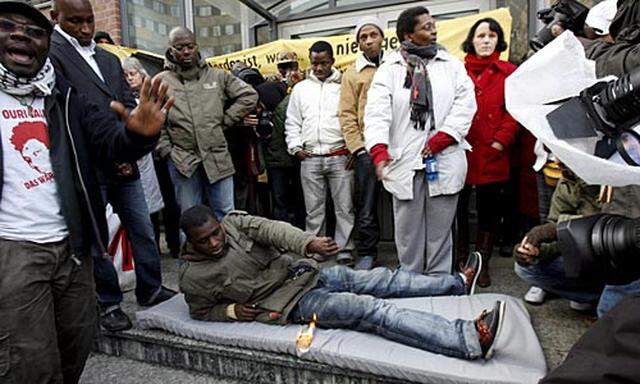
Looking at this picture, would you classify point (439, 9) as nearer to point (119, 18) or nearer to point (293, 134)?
point (293, 134)

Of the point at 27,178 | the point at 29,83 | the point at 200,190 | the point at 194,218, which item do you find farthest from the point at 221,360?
the point at 29,83

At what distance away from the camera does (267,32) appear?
642cm

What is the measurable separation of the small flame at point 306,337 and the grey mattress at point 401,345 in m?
0.03

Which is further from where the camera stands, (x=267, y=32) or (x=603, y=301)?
(x=267, y=32)

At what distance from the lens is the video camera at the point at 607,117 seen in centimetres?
91

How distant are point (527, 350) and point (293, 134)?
2.34 metres

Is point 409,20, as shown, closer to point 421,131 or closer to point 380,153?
point 421,131

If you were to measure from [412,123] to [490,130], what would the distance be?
0.69m

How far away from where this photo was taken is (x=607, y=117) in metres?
0.96

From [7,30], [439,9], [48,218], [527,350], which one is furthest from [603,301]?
[439,9]

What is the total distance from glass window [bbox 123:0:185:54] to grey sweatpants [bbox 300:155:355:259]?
3.50 m

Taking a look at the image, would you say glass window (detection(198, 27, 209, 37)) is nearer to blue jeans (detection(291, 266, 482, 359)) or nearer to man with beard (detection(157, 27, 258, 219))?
man with beard (detection(157, 27, 258, 219))

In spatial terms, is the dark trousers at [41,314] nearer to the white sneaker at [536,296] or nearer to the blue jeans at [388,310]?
the blue jeans at [388,310]

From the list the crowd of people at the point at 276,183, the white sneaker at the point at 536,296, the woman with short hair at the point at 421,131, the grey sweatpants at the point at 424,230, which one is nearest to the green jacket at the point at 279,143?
the crowd of people at the point at 276,183
